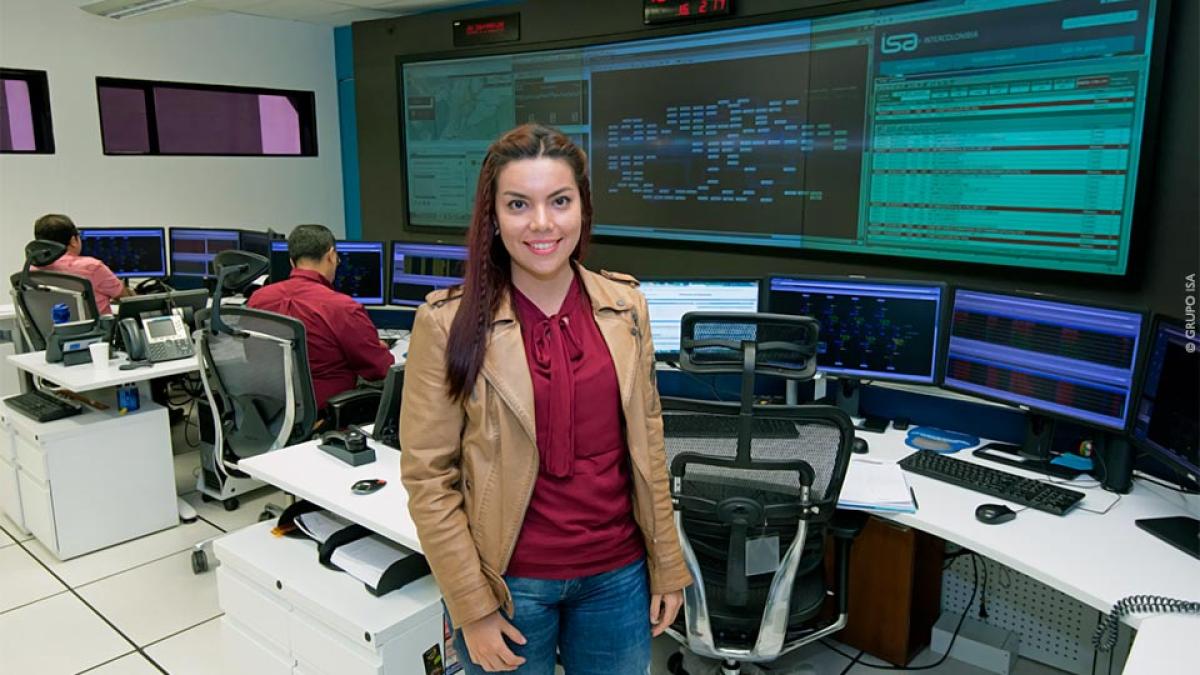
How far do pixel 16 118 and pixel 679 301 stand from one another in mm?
4533

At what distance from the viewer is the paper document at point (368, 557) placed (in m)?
1.88

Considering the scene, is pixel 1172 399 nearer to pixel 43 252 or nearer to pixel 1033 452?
pixel 1033 452

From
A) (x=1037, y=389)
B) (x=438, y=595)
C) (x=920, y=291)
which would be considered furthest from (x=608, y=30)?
(x=438, y=595)

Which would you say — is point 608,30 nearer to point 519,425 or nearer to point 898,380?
point 898,380

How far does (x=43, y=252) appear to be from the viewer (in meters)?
4.00

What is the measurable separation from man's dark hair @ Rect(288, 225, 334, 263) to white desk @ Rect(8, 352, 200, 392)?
62 cm

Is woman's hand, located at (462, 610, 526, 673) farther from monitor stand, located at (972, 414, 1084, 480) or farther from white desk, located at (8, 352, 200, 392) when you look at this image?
white desk, located at (8, 352, 200, 392)

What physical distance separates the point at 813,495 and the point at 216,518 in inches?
111

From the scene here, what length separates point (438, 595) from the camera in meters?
1.86

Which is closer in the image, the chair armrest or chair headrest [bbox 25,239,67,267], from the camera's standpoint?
the chair armrest

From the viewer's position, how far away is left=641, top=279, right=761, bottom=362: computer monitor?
286 centimetres

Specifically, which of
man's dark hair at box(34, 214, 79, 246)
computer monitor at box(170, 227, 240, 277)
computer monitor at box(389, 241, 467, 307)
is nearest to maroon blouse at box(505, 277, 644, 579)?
computer monitor at box(389, 241, 467, 307)

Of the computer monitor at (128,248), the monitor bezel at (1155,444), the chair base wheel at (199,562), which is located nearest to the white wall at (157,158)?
the computer monitor at (128,248)

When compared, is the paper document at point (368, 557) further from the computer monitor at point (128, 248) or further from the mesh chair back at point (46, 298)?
the computer monitor at point (128, 248)
